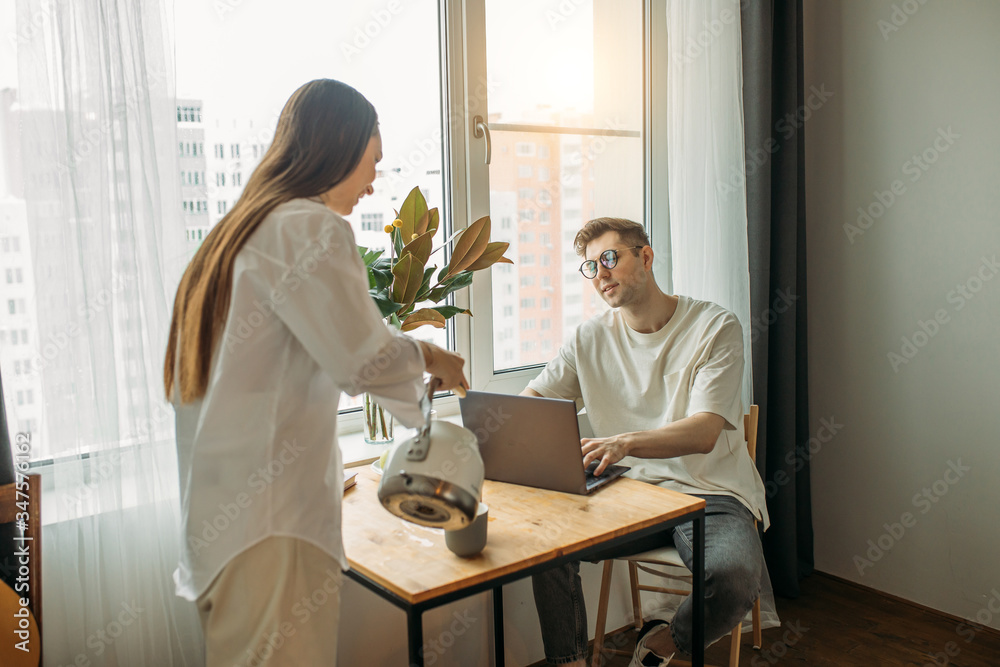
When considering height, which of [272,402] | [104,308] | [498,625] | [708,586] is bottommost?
[498,625]

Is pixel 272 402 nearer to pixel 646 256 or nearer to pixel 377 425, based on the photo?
pixel 377 425

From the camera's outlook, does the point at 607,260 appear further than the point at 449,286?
Yes

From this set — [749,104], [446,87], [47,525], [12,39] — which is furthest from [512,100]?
[47,525]

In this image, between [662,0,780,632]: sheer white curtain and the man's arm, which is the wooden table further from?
[662,0,780,632]: sheer white curtain

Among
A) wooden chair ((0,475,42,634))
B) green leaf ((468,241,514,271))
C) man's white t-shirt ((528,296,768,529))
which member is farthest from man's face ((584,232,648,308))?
wooden chair ((0,475,42,634))

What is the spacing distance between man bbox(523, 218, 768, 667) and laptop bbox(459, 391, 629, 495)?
13 cm

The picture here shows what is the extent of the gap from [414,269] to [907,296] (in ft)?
5.80

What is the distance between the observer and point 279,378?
122 cm

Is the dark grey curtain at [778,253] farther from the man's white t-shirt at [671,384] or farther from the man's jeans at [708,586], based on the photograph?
the man's jeans at [708,586]

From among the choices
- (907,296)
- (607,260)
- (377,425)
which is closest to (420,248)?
(377,425)

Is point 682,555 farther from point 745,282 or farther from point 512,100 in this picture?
point 512,100

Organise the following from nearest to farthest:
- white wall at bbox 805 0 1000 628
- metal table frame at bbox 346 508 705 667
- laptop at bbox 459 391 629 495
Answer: metal table frame at bbox 346 508 705 667, laptop at bbox 459 391 629 495, white wall at bbox 805 0 1000 628

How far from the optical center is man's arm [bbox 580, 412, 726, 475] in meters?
1.89

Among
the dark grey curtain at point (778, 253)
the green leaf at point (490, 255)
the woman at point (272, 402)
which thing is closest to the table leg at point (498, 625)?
the green leaf at point (490, 255)
